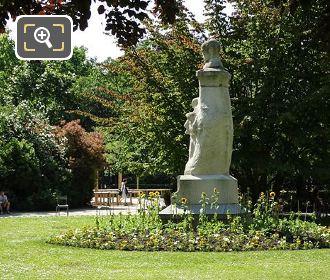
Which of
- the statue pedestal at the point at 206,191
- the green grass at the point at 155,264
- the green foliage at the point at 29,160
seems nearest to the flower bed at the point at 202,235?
the statue pedestal at the point at 206,191

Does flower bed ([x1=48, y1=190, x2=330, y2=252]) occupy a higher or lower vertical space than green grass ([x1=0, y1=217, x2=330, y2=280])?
higher

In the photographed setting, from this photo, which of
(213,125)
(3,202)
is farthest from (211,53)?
(3,202)

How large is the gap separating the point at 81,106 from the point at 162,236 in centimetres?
3690

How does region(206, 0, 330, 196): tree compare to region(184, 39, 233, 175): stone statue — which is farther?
region(206, 0, 330, 196): tree

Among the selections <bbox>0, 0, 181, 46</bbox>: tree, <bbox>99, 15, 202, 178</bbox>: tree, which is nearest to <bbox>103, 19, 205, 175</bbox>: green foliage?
<bbox>99, 15, 202, 178</bbox>: tree

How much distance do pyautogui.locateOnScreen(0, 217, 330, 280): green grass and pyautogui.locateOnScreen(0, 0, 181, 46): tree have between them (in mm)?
3957

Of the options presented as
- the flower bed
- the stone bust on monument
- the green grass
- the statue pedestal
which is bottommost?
the green grass

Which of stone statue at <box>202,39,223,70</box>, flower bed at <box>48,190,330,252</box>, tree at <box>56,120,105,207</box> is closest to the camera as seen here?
flower bed at <box>48,190,330,252</box>

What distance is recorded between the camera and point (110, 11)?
17.4 feet

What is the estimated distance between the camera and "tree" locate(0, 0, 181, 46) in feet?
16.0

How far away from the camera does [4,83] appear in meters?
44.2

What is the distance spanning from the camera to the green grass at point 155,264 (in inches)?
339

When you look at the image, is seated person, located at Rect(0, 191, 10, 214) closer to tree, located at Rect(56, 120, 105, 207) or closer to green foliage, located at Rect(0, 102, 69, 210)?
green foliage, located at Rect(0, 102, 69, 210)

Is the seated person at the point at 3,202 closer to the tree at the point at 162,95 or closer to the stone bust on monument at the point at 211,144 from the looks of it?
the tree at the point at 162,95
